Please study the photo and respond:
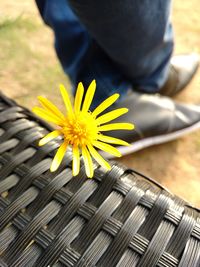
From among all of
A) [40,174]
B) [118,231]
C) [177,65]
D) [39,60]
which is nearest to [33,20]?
[39,60]

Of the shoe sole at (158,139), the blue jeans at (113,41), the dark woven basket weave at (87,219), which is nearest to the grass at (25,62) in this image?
the blue jeans at (113,41)

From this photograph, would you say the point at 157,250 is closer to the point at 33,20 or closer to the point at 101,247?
the point at 101,247

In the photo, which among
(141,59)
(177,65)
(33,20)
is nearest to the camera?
(141,59)

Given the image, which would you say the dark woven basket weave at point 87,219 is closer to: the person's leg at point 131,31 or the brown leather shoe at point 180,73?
the person's leg at point 131,31

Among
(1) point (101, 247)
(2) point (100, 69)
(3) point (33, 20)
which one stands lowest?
(1) point (101, 247)

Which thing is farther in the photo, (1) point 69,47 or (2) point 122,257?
(1) point 69,47

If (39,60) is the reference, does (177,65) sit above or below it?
above

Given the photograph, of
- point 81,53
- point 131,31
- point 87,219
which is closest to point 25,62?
point 81,53
